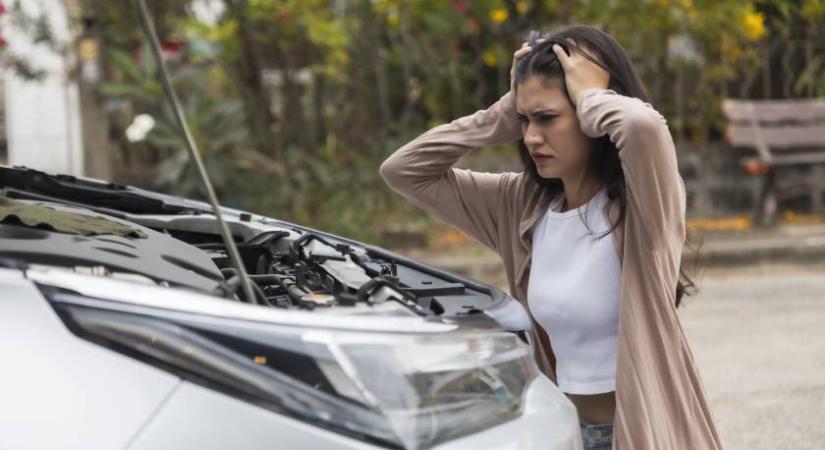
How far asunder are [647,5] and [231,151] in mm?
3883

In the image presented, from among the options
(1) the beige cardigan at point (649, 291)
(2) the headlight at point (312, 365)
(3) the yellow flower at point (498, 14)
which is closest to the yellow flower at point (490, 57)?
(3) the yellow flower at point (498, 14)

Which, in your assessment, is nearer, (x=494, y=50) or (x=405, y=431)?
(x=405, y=431)

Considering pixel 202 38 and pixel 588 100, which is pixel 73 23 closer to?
pixel 202 38

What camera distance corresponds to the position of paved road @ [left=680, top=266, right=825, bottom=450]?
13.6 feet

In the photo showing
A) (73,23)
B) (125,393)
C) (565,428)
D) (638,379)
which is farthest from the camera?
(73,23)

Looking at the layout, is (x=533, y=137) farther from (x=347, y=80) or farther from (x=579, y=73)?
(x=347, y=80)

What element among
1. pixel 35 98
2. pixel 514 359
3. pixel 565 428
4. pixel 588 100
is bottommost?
pixel 565 428

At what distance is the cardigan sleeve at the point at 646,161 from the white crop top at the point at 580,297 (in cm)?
16

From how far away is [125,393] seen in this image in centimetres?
151

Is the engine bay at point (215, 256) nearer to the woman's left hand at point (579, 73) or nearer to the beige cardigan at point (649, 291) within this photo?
the beige cardigan at point (649, 291)

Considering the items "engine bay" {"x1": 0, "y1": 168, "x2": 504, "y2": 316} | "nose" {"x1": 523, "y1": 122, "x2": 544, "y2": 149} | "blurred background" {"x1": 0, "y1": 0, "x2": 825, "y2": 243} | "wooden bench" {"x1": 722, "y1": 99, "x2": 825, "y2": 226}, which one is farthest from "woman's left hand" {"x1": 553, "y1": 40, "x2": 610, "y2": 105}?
"wooden bench" {"x1": 722, "y1": 99, "x2": 825, "y2": 226}

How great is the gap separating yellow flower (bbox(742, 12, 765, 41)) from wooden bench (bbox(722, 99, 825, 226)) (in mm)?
627

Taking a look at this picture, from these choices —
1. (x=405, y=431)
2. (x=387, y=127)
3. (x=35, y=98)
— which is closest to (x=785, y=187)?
(x=387, y=127)

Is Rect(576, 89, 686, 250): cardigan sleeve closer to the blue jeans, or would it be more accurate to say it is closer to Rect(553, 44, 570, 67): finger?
Rect(553, 44, 570, 67): finger
